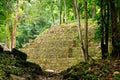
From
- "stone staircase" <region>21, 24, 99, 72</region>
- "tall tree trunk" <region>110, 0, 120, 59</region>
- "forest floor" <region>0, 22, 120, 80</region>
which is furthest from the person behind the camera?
"stone staircase" <region>21, 24, 99, 72</region>

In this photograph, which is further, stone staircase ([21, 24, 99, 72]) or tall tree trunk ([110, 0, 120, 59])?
stone staircase ([21, 24, 99, 72])

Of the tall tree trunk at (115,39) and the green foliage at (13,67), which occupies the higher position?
the tall tree trunk at (115,39)

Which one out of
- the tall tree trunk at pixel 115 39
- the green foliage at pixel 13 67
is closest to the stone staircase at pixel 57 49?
the green foliage at pixel 13 67

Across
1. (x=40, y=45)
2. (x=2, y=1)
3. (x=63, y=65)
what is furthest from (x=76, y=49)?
(x=2, y=1)

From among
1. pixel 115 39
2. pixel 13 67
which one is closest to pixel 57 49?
pixel 13 67

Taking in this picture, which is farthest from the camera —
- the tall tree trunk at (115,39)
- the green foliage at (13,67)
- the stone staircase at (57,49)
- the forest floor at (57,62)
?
the stone staircase at (57,49)

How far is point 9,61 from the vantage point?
11.7 m

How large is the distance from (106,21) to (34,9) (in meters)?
28.5

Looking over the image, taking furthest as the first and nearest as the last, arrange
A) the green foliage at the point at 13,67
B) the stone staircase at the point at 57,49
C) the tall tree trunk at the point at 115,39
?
the stone staircase at the point at 57,49 < the tall tree trunk at the point at 115,39 < the green foliage at the point at 13,67

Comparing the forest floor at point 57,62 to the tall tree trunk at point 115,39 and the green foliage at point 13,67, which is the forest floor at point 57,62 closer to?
the green foliage at point 13,67

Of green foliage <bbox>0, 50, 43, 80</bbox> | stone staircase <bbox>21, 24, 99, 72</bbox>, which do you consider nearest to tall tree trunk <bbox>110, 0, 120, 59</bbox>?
green foliage <bbox>0, 50, 43, 80</bbox>

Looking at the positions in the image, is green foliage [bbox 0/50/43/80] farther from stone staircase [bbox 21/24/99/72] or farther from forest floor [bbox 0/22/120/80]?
stone staircase [bbox 21/24/99/72]

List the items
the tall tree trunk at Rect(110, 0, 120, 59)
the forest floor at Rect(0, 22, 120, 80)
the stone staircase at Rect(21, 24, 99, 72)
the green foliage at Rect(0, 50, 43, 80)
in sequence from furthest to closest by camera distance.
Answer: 1. the stone staircase at Rect(21, 24, 99, 72)
2. the tall tree trunk at Rect(110, 0, 120, 59)
3. the green foliage at Rect(0, 50, 43, 80)
4. the forest floor at Rect(0, 22, 120, 80)

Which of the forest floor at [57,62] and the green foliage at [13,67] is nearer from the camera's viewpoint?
the forest floor at [57,62]
